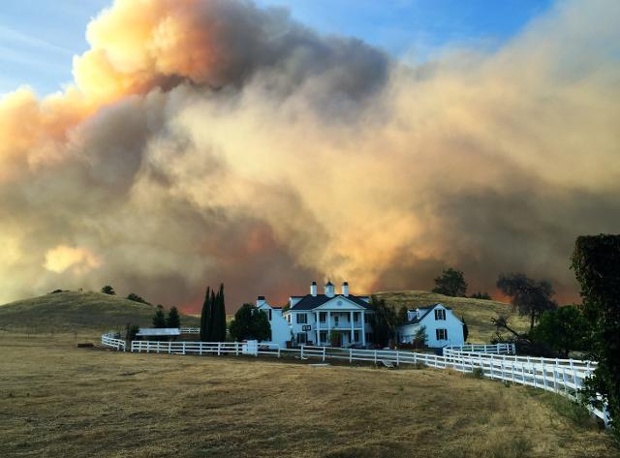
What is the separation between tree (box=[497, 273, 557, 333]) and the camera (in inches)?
3718

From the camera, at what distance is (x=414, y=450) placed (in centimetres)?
1410

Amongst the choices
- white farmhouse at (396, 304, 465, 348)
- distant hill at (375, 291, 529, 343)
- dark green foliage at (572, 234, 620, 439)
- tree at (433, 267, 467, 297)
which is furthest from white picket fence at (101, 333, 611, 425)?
tree at (433, 267, 467, 297)

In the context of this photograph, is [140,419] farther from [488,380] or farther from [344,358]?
[344,358]

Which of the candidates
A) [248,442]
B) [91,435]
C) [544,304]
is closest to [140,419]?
[91,435]

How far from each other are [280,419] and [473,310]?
4301 inches

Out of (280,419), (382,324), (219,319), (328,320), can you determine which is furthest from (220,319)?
(280,419)

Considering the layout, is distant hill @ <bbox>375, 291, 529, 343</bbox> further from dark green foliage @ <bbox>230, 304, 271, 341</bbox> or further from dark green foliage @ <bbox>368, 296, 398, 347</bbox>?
dark green foliage @ <bbox>230, 304, 271, 341</bbox>

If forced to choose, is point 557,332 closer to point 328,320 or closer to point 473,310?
point 328,320

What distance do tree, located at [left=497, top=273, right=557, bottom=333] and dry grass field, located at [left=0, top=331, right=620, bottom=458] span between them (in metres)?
73.1

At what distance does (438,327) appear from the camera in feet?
240

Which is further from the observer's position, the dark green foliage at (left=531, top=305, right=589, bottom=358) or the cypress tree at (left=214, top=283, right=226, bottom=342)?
the cypress tree at (left=214, top=283, right=226, bottom=342)

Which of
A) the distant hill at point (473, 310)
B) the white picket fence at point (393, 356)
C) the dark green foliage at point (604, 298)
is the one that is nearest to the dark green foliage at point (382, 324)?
the distant hill at point (473, 310)

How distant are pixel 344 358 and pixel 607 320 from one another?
37.9m

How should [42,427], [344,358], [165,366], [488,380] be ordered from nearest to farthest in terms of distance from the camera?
1. [42,427]
2. [488,380]
3. [165,366]
4. [344,358]
